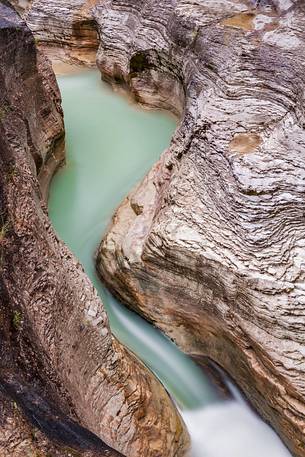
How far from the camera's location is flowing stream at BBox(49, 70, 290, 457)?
520 centimetres

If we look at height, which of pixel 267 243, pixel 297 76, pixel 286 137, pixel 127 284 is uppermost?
pixel 297 76

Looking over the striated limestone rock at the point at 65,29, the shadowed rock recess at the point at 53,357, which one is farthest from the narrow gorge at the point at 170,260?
the striated limestone rock at the point at 65,29

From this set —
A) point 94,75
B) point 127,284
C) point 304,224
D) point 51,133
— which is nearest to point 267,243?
point 304,224

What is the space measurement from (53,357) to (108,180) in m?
4.07

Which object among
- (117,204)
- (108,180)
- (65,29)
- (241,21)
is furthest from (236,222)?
(65,29)

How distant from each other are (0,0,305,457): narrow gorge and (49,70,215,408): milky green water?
0.03 meters

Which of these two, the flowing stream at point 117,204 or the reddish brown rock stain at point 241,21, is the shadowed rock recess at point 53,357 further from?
the reddish brown rock stain at point 241,21

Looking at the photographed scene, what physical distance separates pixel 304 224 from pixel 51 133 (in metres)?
3.89

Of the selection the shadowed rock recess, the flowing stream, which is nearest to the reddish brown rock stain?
the flowing stream

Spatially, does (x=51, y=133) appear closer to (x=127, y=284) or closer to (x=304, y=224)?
(x=127, y=284)

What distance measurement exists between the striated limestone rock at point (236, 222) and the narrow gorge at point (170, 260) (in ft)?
0.06

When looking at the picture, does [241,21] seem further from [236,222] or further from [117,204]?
[236,222]

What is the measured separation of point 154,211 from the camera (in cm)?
623

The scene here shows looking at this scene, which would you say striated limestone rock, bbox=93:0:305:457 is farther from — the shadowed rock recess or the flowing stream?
the shadowed rock recess
